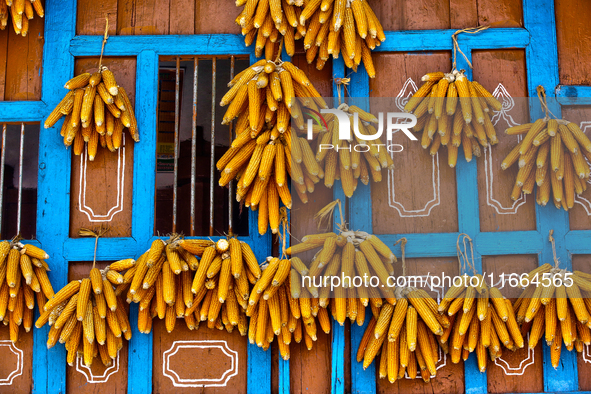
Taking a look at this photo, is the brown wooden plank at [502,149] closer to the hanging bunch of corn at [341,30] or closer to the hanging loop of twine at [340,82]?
the hanging bunch of corn at [341,30]

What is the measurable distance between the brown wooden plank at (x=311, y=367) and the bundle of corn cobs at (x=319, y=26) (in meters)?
2.47

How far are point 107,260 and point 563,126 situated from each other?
4161mm

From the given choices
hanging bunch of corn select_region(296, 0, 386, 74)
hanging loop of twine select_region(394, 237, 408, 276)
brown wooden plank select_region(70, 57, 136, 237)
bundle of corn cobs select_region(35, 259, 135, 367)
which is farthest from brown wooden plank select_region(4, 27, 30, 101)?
hanging loop of twine select_region(394, 237, 408, 276)

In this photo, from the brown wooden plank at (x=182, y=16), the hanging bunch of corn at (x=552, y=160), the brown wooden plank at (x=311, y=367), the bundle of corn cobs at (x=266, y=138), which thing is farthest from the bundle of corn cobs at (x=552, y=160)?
Result: the brown wooden plank at (x=182, y=16)

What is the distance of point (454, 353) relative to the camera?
12.1ft

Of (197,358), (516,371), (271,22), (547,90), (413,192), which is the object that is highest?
(271,22)

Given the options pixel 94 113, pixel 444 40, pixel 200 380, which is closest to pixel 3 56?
pixel 94 113

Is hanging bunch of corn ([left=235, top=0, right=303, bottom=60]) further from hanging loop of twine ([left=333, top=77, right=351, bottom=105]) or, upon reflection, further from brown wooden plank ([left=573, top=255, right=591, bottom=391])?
brown wooden plank ([left=573, top=255, right=591, bottom=391])

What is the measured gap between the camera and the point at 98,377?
3.97 metres

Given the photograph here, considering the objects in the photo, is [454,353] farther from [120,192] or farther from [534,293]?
[120,192]

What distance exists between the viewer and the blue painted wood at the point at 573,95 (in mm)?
4125

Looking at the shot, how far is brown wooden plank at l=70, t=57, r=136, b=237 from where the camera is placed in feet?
13.5

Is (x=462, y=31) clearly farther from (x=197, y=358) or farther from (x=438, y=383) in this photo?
(x=197, y=358)

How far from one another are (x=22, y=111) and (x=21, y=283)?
163 centimetres
